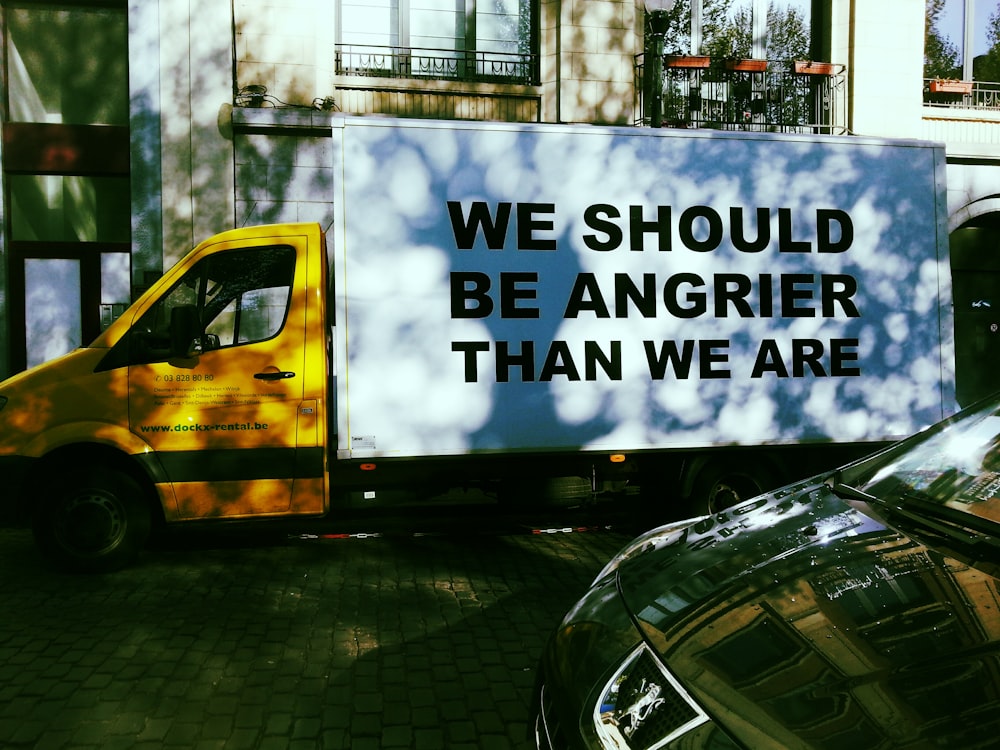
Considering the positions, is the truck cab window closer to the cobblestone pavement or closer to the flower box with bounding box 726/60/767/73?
the cobblestone pavement

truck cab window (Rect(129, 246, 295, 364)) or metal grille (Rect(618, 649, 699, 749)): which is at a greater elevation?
truck cab window (Rect(129, 246, 295, 364))

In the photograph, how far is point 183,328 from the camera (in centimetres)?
600

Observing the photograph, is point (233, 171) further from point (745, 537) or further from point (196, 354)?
point (745, 537)

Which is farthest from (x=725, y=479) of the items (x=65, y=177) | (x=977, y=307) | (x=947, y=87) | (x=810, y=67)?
(x=947, y=87)

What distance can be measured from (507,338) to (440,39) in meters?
8.01

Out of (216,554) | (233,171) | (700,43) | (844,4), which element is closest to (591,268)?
(216,554)

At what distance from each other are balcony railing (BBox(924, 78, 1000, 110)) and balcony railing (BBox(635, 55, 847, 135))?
1.60 metres

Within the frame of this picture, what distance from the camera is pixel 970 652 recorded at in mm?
1973

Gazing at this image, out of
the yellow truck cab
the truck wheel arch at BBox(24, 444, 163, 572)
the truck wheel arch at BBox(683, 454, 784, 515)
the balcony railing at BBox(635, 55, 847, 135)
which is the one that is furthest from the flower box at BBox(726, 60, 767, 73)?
the truck wheel arch at BBox(24, 444, 163, 572)

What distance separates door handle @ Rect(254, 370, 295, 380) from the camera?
20.2ft

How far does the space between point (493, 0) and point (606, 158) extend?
775 cm

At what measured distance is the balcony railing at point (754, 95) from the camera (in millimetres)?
13555

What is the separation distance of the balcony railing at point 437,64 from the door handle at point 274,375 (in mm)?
7555

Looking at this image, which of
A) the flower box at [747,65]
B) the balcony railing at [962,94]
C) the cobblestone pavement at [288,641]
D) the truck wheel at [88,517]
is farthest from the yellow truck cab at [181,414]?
the balcony railing at [962,94]
